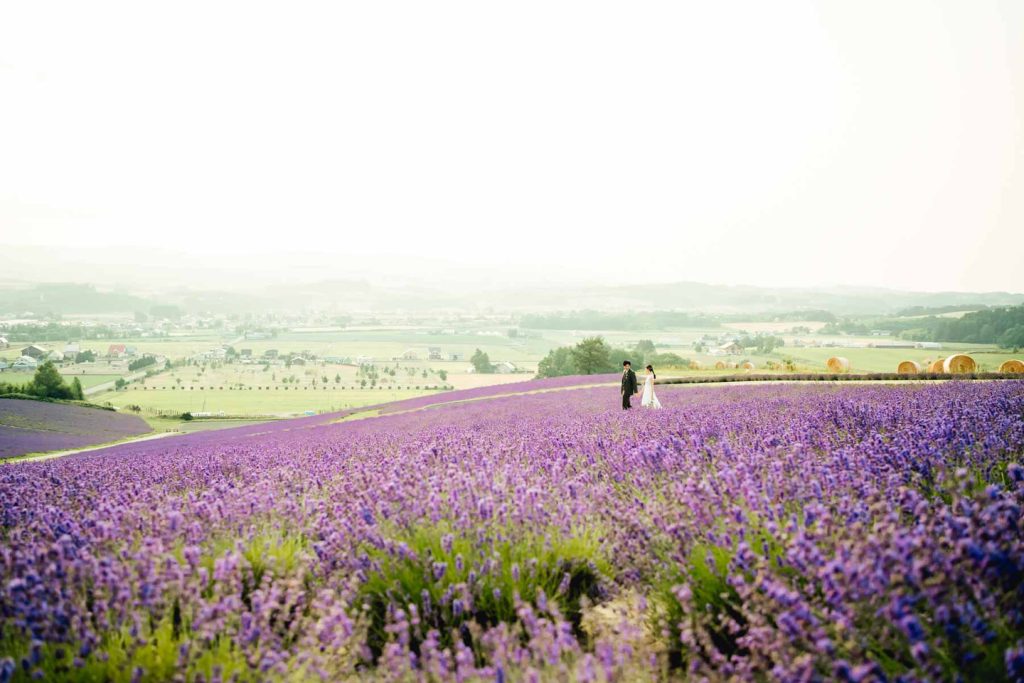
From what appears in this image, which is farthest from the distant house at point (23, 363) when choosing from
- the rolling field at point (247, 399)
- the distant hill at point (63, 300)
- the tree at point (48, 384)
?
the distant hill at point (63, 300)

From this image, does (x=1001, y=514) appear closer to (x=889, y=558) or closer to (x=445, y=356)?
(x=889, y=558)

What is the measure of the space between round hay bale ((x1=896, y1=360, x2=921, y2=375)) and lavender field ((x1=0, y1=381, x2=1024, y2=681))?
69.1 ft

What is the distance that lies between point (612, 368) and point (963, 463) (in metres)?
45.9

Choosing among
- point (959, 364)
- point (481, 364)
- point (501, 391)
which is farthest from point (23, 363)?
point (959, 364)

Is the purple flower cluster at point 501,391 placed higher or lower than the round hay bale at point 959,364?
lower

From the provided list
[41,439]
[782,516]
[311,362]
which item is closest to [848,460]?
[782,516]

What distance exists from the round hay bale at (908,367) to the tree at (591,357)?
76.6 ft

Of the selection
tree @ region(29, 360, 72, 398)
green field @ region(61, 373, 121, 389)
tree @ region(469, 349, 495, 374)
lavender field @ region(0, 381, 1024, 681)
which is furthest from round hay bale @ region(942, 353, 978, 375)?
tree @ region(469, 349, 495, 374)

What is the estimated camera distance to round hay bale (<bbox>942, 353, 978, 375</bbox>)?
22925mm

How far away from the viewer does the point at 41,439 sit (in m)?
20.7

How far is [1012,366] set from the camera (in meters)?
21.5

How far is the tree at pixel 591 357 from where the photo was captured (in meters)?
46.7

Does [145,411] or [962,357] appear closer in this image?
[962,357]

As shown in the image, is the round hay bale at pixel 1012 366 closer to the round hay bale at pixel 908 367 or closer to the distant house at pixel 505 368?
the round hay bale at pixel 908 367
